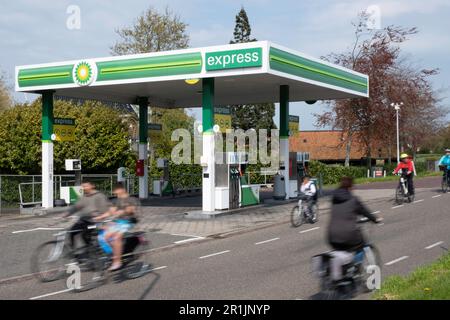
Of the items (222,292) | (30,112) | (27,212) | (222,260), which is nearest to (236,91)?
(27,212)

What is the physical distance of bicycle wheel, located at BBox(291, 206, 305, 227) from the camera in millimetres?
15678

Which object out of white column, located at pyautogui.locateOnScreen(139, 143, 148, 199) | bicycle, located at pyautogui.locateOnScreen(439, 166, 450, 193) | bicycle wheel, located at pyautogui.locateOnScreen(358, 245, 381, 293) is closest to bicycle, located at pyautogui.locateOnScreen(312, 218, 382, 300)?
bicycle wheel, located at pyautogui.locateOnScreen(358, 245, 381, 293)

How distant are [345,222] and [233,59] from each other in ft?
34.9

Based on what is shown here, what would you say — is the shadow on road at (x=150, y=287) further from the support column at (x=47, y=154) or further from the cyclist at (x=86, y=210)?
the support column at (x=47, y=154)

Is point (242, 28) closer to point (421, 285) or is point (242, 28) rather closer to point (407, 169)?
point (407, 169)

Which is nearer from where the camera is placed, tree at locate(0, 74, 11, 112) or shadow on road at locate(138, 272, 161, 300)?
shadow on road at locate(138, 272, 161, 300)

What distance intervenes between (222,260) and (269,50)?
8.06m

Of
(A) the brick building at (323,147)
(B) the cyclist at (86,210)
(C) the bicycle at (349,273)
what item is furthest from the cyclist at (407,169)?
(A) the brick building at (323,147)

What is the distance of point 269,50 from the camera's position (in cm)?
1717

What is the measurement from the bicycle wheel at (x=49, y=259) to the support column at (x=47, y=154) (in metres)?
12.5

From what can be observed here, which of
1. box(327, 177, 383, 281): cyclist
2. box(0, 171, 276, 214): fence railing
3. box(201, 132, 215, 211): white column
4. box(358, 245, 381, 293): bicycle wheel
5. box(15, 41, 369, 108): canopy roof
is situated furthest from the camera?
box(0, 171, 276, 214): fence railing

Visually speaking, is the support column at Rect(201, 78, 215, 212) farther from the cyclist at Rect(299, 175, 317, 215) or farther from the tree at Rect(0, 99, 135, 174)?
the tree at Rect(0, 99, 135, 174)

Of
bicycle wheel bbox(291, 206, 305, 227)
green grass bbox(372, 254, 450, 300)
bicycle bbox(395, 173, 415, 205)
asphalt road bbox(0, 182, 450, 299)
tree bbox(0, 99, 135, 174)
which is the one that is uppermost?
tree bbox(0, 99, 135, 174)

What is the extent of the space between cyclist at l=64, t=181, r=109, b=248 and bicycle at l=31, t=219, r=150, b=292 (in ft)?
0.31
